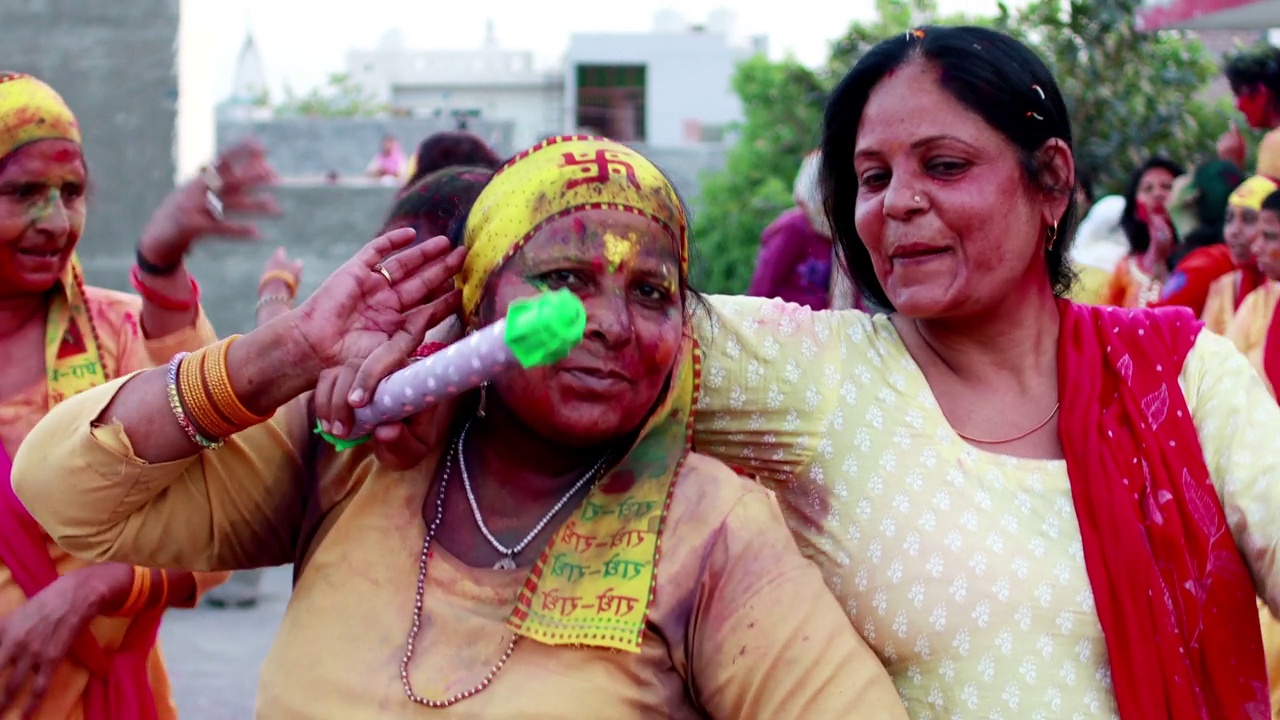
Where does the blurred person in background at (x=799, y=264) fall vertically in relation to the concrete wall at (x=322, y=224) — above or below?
above

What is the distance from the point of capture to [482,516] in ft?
6.80

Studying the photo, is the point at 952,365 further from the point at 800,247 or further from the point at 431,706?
the point at 800,247

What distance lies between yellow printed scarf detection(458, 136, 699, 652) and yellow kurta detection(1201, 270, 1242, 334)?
3.35 metres

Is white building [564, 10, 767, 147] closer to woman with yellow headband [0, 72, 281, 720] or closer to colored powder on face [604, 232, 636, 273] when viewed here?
woman with yellow headband [0, 72, 281, 720]

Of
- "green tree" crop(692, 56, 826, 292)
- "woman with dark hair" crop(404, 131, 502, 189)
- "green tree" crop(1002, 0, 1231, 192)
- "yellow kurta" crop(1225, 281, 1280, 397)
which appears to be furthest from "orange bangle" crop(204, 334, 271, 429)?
"green tree" crop(692, 56, 826, 292)

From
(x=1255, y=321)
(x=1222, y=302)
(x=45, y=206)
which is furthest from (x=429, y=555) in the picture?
(x=1222, y=302)

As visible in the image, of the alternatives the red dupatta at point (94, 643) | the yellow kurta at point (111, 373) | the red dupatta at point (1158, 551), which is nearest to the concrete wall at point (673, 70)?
the yellow kurta at point (111, 373)

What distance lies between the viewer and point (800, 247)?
584 cm

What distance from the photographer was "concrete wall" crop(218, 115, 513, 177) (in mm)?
14438

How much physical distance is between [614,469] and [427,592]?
322 millimetres

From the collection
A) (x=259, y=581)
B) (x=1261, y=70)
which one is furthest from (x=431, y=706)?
(x=259, y=581)

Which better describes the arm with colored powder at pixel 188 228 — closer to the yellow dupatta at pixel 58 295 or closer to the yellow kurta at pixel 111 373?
the yellow kurta at pixel 111 373

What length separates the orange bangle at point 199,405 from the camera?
192 cm

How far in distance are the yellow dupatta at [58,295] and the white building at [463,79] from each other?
3358cm
